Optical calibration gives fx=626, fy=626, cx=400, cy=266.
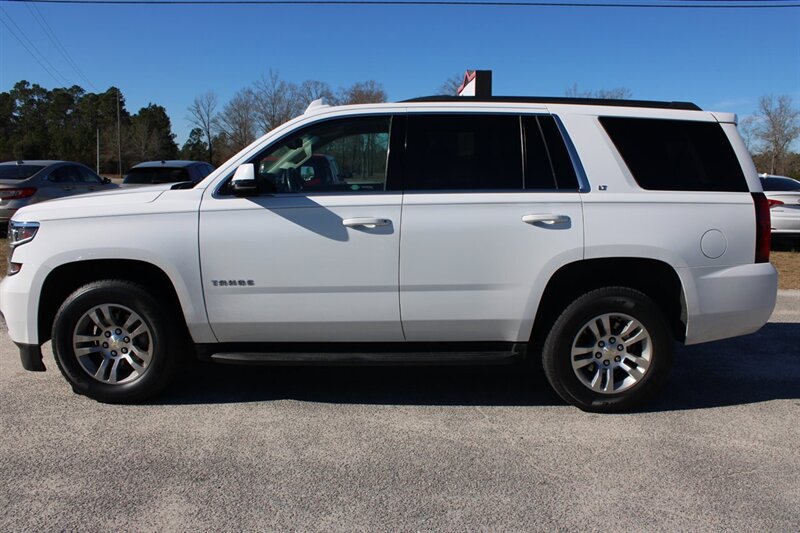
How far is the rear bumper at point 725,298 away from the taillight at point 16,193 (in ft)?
37.9

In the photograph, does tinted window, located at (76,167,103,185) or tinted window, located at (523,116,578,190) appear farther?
tinted window, located at (76,167,103,185)

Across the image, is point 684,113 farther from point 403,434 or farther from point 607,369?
point 403,434

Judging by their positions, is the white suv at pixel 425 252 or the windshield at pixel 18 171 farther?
the windshield at pixel 18 171

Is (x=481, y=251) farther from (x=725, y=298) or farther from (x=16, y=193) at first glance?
(x=16, y=193)

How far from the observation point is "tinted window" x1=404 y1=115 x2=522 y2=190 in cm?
409

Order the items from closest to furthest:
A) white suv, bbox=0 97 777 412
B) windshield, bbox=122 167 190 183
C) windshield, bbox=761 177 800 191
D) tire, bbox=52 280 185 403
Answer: white suv, bbox=0 97 777 412
tire, bbox=52 280 185 403
windshield, bbox=122 167 190 183
windshield, bbox=761 177 800 191

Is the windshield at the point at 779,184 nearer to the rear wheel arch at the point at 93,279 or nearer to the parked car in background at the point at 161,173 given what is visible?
the parked car in background at the point at 161,173

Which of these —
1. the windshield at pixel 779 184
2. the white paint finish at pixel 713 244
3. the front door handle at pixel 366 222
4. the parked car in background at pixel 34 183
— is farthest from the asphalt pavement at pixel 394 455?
the windshield at pixel 779 184

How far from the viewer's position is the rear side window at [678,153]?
4.14 m

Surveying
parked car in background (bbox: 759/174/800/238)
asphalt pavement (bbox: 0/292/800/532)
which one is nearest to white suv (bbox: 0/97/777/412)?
asphalt pavement (bbox: 0/292/800/532)

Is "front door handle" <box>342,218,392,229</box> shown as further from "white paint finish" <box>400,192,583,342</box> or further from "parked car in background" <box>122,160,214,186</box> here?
"parked car in background" <box>122,160,214,186</box>

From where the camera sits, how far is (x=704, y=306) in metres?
4.09

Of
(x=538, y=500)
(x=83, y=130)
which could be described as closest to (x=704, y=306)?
(x=538, y=500)

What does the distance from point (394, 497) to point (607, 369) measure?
5.98ft
